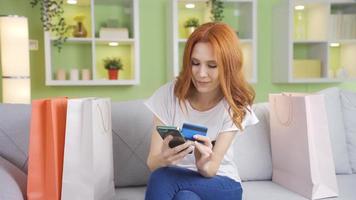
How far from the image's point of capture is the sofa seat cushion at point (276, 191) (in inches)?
60.9

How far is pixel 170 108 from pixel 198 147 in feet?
0.89

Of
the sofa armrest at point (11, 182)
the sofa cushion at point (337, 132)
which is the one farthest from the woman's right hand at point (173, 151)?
the sofa cushion at point (337, 132)

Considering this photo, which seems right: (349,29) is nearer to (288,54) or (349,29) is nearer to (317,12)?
(317,12)

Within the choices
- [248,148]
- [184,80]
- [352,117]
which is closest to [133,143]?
[184,80]

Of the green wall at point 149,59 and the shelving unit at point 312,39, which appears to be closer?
the green wall at point 149,59

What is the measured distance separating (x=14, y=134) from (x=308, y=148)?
1283 mm

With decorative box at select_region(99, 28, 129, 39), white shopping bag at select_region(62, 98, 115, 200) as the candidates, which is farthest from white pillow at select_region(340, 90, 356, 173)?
decorative box at select_region(99, 28, 129, 39)

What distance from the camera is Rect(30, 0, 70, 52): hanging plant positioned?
8.80 ft

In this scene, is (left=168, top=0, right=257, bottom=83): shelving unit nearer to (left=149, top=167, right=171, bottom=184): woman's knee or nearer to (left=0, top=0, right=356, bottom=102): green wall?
A: (left=0, top=0, right=356, bottom=102): green wall

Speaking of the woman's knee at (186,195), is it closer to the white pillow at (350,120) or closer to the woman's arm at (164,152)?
the woman's arm at (164,152)

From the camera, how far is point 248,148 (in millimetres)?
1825

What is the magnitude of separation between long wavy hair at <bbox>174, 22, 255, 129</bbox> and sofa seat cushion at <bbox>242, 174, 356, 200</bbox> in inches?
14.5

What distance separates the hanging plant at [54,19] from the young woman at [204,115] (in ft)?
5.16

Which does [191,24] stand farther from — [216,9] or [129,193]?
[129,193]
